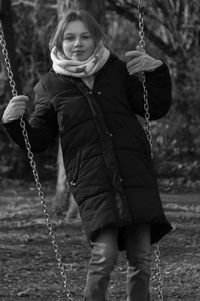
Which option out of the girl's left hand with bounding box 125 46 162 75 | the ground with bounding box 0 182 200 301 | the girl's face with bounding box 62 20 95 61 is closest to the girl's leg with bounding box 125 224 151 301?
the girl's left hand with bounding box 125 46 162 75

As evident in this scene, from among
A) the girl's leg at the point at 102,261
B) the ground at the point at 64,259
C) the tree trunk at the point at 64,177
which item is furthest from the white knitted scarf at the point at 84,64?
the tree trunk at the point at 64,177

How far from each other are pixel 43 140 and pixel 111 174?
49cm

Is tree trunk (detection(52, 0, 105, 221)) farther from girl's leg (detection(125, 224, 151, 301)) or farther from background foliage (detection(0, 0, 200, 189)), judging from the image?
girl's leg (detection(125, 224, 151, 301))

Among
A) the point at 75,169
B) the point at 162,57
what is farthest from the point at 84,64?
the point at 162,57

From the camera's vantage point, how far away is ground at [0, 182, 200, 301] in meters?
5.77

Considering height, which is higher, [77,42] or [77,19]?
[77,19]

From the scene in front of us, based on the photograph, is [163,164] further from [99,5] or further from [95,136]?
[95,136]

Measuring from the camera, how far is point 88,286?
4160 millimetres

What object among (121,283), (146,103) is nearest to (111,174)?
(146,103)

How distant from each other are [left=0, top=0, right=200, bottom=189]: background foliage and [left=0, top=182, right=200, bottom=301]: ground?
3.08m

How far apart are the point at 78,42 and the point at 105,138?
1.84 ft

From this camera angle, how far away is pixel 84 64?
4250 millimetres

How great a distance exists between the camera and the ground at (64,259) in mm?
5766

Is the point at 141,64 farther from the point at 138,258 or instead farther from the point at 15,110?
the point at 138,258
